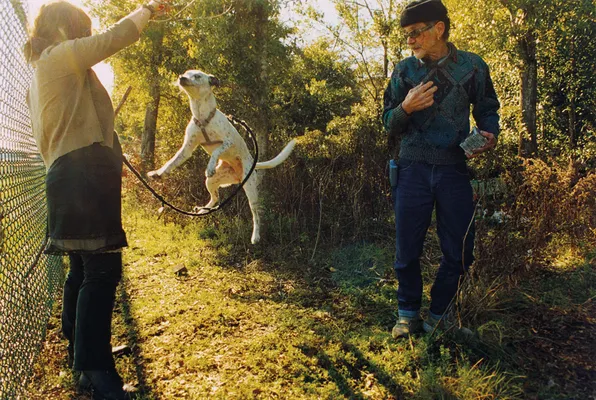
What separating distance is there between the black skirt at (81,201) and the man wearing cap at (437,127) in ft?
6.47

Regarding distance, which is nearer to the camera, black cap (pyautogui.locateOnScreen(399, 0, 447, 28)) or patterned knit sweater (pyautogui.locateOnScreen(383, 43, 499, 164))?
black cap (pyautogui.locateOnScreen(399, 0, 447, 28))

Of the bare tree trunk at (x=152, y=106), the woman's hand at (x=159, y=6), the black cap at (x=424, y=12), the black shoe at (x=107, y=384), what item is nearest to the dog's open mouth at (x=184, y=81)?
the woman's hand at (x=159, y=6)

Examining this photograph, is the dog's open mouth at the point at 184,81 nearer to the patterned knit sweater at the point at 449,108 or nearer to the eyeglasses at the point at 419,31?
the patterned knit sweater at the point at 449,108

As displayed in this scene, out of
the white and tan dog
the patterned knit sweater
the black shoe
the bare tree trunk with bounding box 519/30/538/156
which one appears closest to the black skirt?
the white and tan dog

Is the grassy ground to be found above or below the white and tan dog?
below

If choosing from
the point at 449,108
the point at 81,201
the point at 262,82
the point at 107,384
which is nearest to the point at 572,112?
the point at 262,82

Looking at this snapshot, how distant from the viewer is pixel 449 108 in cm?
308

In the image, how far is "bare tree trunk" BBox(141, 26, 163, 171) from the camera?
29.8 feet

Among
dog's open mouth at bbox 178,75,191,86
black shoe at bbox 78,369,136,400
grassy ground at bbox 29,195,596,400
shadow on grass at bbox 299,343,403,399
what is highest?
dog's open mouth at bbox 178,75,191,86

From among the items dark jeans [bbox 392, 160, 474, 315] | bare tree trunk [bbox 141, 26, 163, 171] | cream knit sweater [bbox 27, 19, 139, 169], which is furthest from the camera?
bare tree trunk [bbox 141, 26, 163, 171]

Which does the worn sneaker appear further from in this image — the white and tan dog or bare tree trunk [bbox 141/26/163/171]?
bare tree trunk [bbox 141/26/163/171]

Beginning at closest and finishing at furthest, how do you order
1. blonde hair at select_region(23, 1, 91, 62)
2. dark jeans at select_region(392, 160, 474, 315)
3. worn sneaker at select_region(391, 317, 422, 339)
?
1. blonde hair at select_region(23, 1, 91, 62)
2. dark jeans at select_region(392, 160, 474, 315)
3. worn sneaker at select_region(391, 317, 422, 339)

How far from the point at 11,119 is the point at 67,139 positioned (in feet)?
3.72

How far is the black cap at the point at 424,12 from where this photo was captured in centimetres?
291
